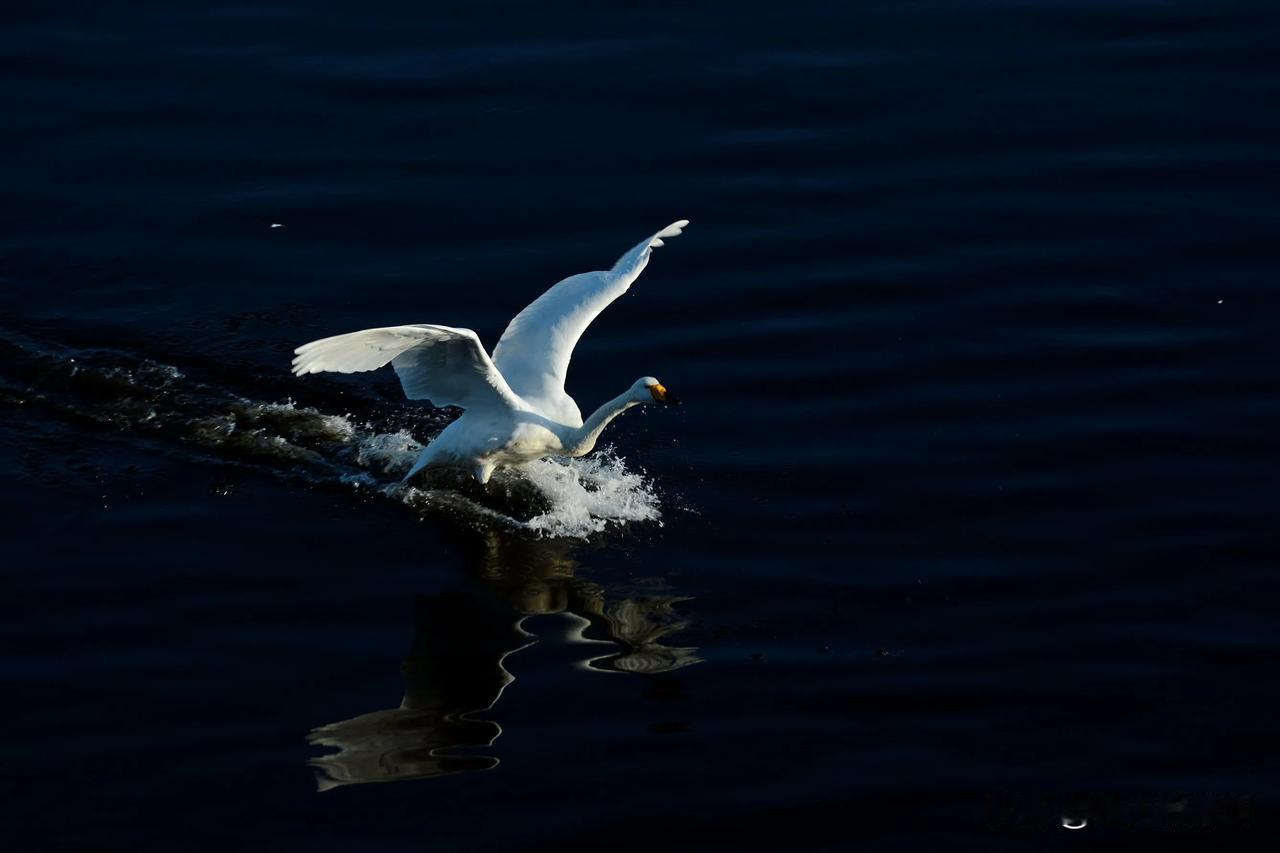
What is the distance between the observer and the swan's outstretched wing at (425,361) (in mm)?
14766

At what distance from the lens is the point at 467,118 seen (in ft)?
75.8

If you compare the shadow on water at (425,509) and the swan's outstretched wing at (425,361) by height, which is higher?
the swan's outstretched wing at (425,361)

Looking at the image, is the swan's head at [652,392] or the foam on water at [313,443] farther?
the foam on water at [313,443]

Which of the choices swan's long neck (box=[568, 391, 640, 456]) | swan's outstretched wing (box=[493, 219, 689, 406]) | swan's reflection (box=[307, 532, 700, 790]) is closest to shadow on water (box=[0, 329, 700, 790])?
swan's reflection (box=[307, 532, 700, 790])

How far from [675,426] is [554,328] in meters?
1.49

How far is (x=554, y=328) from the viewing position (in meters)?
18.0

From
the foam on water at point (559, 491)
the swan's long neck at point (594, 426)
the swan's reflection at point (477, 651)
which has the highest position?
the swan's long neck at point (594, 426)

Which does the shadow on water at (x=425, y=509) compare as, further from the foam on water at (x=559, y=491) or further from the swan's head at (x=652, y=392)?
the swan's head at (x=652, y=392)

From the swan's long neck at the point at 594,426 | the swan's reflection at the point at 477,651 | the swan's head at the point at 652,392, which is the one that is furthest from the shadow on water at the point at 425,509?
the swan's head at the point at 652,392

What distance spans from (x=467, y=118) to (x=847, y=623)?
34.8 feet

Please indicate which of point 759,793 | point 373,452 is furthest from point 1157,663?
point 373,452

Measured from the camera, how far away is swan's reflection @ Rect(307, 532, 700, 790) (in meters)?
13.0

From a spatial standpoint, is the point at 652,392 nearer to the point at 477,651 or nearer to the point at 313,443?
the point at 477,651

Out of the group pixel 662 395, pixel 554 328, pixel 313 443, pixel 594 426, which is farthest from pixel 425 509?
pixel 662 395
